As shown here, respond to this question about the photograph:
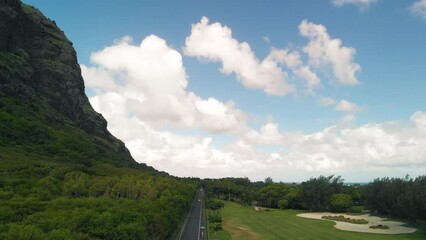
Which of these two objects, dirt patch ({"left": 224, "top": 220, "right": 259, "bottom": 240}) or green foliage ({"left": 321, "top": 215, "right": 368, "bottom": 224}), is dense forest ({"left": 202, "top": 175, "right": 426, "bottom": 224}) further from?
dirt patch ({"left": 224, "top": 220, "right": 259, "bottom": 240})

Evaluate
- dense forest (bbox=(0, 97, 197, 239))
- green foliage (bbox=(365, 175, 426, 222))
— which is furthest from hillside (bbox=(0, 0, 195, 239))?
green foliage (bbox=(365, 175, 426, 222))

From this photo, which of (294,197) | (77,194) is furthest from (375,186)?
(77,194)

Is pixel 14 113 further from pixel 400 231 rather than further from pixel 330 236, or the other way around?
pixel 400 231

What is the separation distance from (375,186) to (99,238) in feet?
458

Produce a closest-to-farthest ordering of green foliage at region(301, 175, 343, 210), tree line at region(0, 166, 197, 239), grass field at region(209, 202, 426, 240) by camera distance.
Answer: tree line at region(0, 166, 197, 239) → grass field at region(209, 202, 426, 240) → green foliage at region(301, 175, 343, 210)

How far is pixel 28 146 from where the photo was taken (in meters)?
173

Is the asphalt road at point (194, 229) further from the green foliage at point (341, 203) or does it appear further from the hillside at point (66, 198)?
the green foliage at point (341, 203)

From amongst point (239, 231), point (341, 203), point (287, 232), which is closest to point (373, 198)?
point (341, 203)

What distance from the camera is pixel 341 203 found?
172m

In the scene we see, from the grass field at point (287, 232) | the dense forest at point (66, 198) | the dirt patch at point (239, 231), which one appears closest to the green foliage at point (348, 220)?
the grass field at point (287, 232)

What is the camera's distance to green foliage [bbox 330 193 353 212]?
172250 mm

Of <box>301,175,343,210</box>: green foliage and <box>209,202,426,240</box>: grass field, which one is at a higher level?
<box>301,175,343,210</box>: green foliage

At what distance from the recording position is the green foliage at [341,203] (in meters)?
172

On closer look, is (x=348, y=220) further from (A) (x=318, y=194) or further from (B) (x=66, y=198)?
(B) (x=66, y=198)
